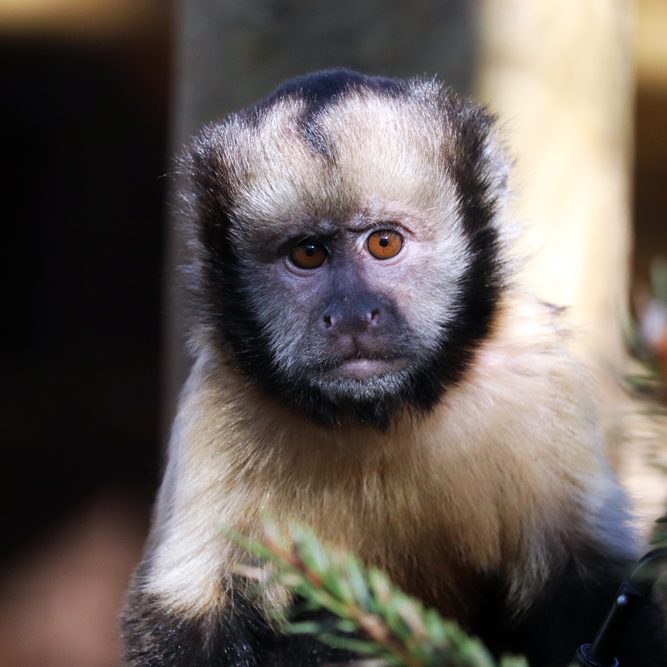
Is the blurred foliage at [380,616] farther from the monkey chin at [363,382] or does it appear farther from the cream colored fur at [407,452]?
the cream colored fur at [407,452]

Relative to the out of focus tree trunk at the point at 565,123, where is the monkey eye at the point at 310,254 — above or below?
below

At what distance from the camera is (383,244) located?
113 inches

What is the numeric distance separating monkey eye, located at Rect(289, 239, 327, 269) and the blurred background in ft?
7.05

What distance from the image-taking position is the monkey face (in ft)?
9.21

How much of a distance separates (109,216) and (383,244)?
6.27 metres

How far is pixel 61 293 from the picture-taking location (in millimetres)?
8891

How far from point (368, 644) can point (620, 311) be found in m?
0.48

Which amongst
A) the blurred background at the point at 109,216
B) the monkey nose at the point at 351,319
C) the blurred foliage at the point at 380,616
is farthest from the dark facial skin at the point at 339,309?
the blurred background at the point at 109,216

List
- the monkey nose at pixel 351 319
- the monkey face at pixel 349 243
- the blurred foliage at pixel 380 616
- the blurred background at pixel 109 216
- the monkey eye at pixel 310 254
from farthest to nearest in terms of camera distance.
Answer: the blurred background at pixel 109 216
the monkey eye at pixel 310 254
the monkey face at pixel 349 243
the monkey nose at pixel 351 319
the blurred foliage at pixel 380 616

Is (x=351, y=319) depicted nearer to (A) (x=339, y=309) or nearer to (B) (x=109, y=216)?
(A) (x=339, y=309)

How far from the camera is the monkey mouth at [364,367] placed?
2711mm

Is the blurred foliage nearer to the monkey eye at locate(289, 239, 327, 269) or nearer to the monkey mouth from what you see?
the monkey mouth

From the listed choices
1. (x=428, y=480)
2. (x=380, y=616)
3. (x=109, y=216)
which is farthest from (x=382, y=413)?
(x=109, y=216)

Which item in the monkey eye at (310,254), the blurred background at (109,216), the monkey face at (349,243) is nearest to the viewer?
the monkey face at (349,243)
